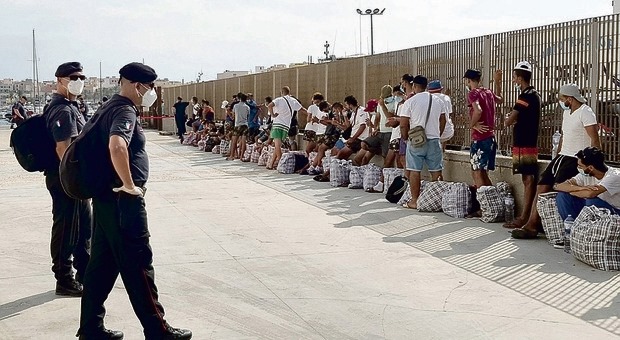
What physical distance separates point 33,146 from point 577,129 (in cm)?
542

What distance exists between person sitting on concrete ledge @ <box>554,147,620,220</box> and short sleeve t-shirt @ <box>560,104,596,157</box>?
17.7 inches

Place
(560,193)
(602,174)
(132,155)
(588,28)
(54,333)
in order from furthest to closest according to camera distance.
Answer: (588,28), (560,193), (602,174), (54,333), (132,155)

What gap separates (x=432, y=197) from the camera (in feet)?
35.0

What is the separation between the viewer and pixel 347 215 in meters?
10.6

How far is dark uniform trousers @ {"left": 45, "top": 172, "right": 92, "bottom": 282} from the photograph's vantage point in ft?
21.4

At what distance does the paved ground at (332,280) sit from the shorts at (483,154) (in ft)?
2.45

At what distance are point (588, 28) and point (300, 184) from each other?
6608mm

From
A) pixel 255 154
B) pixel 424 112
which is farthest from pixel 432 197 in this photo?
pixel 255 154

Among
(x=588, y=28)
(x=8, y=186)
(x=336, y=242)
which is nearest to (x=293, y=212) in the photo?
(x=336, y=242)

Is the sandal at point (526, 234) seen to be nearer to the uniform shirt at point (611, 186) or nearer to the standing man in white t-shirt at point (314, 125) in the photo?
the uniform shirt at point (611, 186)

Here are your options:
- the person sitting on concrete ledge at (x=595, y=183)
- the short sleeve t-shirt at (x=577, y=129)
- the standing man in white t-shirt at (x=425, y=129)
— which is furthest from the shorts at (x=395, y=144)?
the person sitting on concrete ledge at (x=595, y=183)

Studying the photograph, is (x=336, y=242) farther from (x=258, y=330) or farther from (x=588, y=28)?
(x=588, y=28)

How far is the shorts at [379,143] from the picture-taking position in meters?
13.3

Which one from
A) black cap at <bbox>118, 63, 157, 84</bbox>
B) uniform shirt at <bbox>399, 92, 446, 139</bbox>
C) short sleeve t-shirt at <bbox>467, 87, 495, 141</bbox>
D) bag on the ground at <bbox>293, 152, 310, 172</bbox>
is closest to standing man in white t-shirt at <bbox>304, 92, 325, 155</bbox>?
bag on the ground at <bbox>293, 152, 310, 172</bbox>
